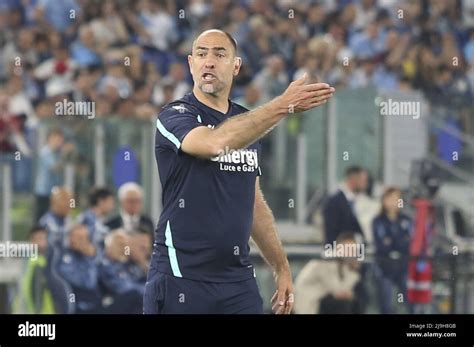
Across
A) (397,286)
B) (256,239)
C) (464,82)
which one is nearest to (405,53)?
(464,82)

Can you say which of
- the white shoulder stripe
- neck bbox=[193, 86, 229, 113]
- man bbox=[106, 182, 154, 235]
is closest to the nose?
neck bbox=[193, 86, 229, 113]

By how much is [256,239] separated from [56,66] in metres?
4.94

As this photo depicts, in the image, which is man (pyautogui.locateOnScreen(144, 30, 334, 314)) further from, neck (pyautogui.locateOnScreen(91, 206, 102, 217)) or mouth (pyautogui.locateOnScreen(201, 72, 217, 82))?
neck (pyautogui.locateOnScreen(91, 206, 102, 217))

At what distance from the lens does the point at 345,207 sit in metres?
8.53

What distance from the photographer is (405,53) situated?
32.6ft

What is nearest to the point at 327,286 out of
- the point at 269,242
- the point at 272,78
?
the point at 272,78

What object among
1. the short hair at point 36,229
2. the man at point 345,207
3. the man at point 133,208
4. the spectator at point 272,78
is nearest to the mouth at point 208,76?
the man at point 133,208

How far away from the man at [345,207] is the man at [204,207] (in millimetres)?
3752

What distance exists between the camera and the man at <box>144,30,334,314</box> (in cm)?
455

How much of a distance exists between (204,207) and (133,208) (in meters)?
3.87

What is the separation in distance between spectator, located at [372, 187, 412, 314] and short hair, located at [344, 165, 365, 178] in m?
0.29

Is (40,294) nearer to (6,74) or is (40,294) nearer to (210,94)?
(6,74)

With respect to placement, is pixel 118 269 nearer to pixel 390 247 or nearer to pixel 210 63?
pixel 390 247

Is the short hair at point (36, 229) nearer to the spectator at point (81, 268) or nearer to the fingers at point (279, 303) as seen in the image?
the spectator at point (81, 268)
